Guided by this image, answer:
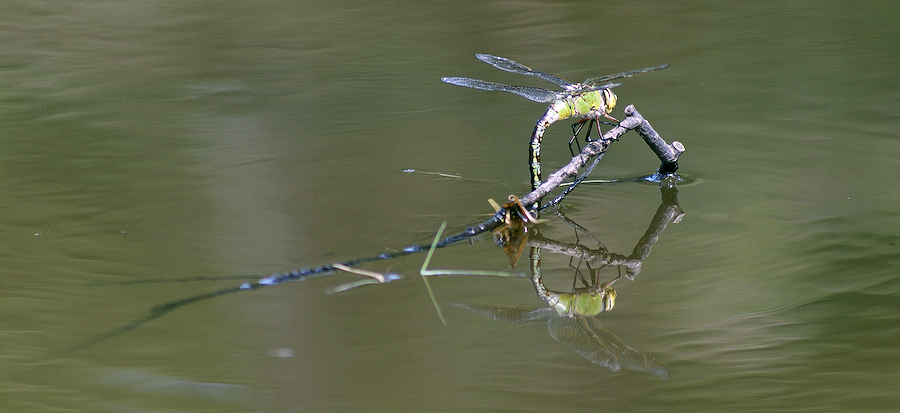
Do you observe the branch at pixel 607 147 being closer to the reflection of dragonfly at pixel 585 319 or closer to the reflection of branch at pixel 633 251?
the reflection of branch at pixel 633 251

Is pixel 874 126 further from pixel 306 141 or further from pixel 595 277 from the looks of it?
pixel 306 141

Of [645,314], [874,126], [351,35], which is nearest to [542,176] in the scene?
[645,314]

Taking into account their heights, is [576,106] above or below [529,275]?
above

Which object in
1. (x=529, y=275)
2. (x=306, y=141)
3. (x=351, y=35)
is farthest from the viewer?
(x=351, y=35)

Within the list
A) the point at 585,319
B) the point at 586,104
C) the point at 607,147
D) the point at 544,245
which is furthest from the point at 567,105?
the point at 585,319

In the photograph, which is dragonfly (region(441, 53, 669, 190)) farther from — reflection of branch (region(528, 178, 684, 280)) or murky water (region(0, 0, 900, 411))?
reflection of branch (region(528, 178, 684, 280))

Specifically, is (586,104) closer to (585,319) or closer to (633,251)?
(633,251)
